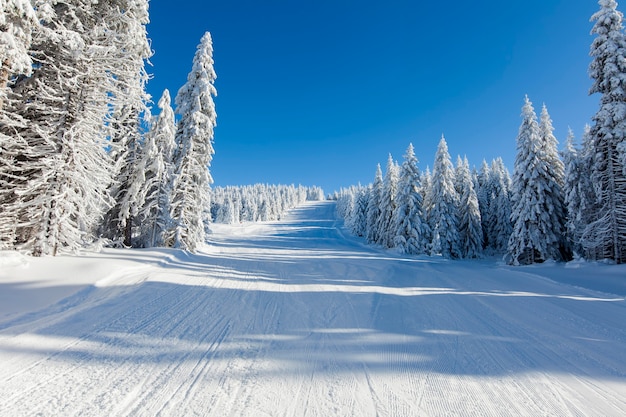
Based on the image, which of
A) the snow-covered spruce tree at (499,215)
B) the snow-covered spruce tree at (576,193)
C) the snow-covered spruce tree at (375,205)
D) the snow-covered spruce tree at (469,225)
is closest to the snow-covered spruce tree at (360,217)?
the snow-covered spruce tree at (375,205)

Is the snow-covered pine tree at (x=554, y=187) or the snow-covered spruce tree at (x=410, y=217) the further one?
the snow-covered spruce tree at (x=410, y=217)

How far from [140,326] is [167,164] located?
16.6 metres

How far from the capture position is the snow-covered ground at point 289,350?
9.89ft

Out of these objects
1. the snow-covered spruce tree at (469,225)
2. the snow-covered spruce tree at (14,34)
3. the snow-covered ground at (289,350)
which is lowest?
the snow-covered ground at (289,350)

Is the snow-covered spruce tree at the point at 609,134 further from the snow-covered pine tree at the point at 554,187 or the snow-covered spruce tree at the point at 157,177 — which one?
the snow-covered spruce tree at the point at 157,177

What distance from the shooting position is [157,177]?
18297 millimetres

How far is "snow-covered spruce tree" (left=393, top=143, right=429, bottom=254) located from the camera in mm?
31361

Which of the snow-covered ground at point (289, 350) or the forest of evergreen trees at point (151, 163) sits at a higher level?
the forest of evergreen trees at point (151, 163)

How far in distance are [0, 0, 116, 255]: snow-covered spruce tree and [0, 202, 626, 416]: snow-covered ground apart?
1.61 metres

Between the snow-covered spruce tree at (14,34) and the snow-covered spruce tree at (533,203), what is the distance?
96.1 feet

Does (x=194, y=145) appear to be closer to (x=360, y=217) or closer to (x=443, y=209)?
(x=443, y=209)

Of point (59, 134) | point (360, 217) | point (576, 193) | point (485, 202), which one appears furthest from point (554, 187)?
point (360, 217)

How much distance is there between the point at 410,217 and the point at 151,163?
82.4 feet

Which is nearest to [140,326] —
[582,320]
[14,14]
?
[14,14]
